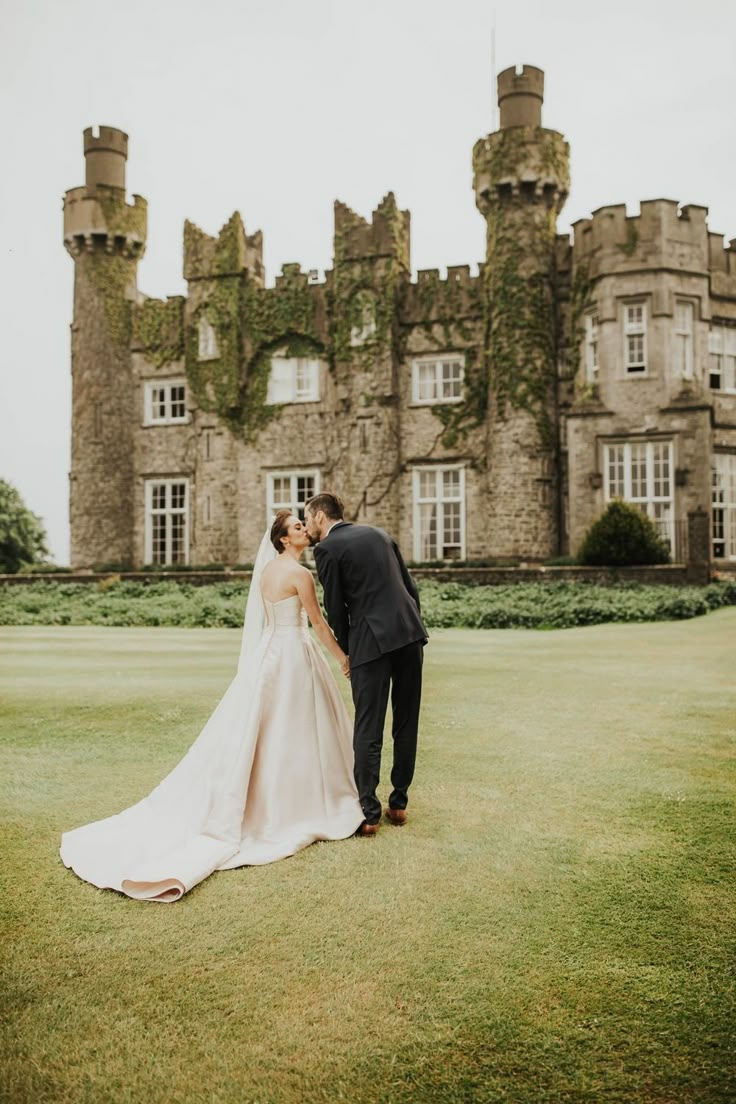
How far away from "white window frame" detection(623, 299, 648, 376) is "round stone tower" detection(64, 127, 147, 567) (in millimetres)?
16904

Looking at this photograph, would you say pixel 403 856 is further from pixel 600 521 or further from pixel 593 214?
pixel 593 214

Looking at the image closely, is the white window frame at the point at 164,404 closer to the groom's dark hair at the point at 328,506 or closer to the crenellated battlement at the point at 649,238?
the crenellated battlement at the point at 649,238

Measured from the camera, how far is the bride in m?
5.39

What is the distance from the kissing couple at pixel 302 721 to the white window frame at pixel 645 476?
21.9 metres

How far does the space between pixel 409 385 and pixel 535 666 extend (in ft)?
62.6

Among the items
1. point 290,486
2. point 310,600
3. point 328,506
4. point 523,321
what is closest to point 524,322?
point 523,321

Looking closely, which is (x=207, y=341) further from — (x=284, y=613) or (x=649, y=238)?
(x=284, y=613)

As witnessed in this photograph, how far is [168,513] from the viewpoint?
32656 millimetres

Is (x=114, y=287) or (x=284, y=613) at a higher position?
(x=114, y=287)

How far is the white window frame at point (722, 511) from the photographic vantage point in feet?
91.5

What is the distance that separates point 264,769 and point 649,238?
81.9ft

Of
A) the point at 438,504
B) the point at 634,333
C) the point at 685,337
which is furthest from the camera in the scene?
the point at 438,504

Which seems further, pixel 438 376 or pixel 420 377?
pixel 420 377

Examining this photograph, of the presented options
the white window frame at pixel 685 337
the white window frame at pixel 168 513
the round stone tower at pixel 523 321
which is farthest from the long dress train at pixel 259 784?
the white window frame at pixel 168 513
